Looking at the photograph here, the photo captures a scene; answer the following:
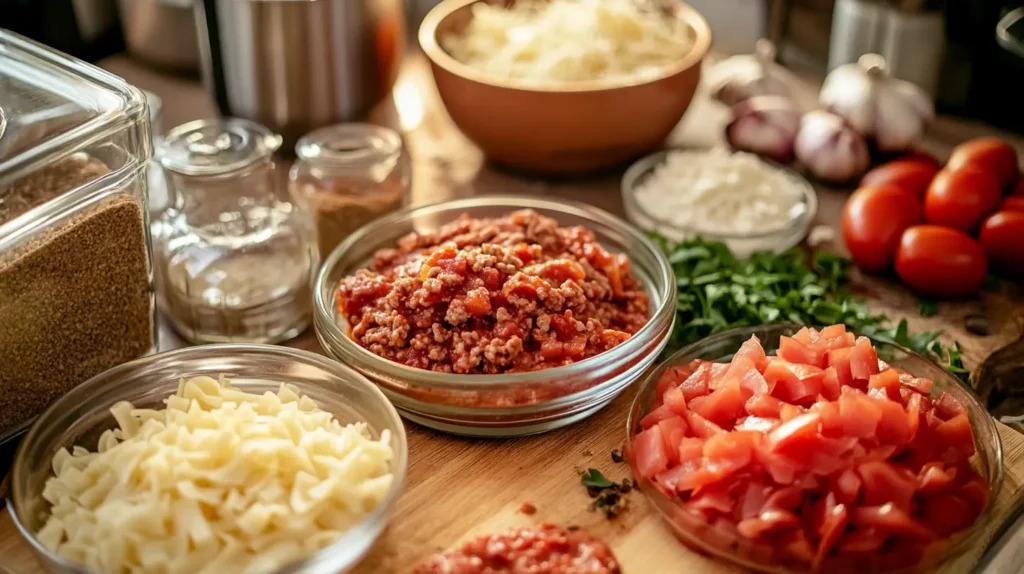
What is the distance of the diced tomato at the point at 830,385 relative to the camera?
1742 millimetres

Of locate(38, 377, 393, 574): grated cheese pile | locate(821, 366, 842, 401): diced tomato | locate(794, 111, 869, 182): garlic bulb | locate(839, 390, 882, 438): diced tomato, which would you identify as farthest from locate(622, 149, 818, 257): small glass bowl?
locate(38, 377, 393, 574): grated cheese pile

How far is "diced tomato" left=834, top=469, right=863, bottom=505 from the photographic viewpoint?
1.58 metres

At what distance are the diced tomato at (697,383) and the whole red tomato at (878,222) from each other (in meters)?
0.70

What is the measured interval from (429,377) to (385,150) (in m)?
0.74

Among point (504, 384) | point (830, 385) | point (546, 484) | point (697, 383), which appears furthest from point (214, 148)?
point (830, 385)

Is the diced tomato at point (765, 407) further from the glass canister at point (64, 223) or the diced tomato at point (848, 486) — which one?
the glass canister at point (64, 223)

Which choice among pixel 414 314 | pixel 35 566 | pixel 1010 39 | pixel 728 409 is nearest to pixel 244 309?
pixel 414 314

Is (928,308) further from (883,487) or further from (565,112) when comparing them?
(565,112)

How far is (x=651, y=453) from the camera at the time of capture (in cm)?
173

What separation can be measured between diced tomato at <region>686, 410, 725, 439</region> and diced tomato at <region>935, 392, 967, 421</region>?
409mm

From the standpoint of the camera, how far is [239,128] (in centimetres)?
224

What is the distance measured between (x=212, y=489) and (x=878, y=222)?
1608 mm

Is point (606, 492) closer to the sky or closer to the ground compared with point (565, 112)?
closer to the ground

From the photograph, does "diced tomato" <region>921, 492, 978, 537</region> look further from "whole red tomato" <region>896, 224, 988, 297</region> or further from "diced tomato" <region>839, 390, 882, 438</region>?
"whole red tomato" <region>896, 224, 988, 297</region>
